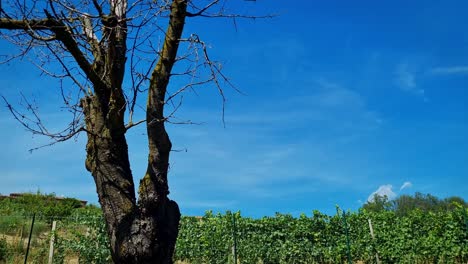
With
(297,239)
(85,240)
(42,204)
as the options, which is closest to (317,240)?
(297,239)

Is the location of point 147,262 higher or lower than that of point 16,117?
lower

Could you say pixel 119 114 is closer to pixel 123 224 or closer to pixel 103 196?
pixel 103 196

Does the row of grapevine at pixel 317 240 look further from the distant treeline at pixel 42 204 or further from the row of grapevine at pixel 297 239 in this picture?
the distant treeline at pixel 42 204

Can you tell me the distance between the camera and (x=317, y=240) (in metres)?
11.8

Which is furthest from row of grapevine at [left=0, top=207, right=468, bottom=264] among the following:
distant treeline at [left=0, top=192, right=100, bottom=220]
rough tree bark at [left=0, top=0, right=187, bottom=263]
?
rough tree bark at [left=0, top=0, right=187, bottom=263]

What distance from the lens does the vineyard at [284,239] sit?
431 inches

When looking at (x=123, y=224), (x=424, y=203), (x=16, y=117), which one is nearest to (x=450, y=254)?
(x=123, y=224)

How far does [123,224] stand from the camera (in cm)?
396

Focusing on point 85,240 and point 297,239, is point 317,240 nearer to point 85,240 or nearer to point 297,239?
point 297,239

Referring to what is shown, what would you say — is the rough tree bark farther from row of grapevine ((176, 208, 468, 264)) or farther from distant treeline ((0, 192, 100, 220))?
distant treeline ((0, 192, 100, 220))

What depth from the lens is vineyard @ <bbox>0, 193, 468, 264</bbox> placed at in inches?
431

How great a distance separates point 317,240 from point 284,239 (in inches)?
35.3

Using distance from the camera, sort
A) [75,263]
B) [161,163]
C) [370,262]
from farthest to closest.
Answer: [370,262] < [75,263] < [161,163]

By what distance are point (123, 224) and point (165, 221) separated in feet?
1.30
